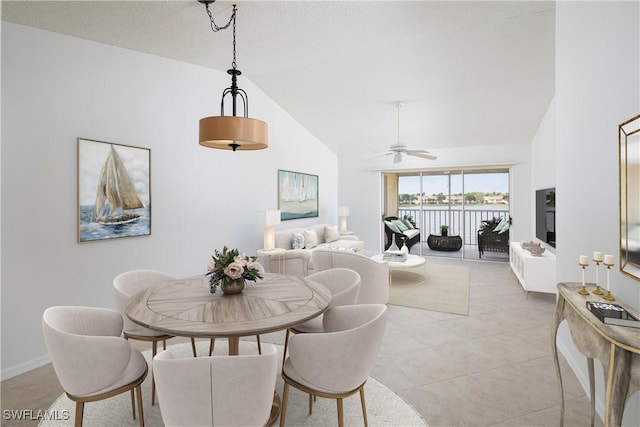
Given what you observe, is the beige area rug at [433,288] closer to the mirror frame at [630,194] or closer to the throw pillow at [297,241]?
the throw pillow at [297,241]

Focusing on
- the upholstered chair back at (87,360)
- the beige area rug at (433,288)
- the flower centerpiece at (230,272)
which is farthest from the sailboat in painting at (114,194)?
the beige area rug at (433,288)

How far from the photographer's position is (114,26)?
281 centimetres

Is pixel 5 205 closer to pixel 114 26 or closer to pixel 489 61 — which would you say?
pixel 114 26

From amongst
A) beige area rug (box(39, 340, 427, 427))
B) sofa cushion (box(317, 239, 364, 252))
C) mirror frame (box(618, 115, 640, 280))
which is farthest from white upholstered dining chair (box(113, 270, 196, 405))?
sofa cushion (box(317, 239, 364, 252))

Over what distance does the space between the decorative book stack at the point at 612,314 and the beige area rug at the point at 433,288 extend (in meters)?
2.43

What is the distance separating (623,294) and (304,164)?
561 centimetres

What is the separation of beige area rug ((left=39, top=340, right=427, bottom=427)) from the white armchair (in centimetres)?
144

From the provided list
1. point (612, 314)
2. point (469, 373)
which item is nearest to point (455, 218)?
point (469, 373)

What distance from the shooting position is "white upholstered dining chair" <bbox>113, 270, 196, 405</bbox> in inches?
86.8

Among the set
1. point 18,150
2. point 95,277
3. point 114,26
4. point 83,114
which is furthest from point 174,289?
point 114,26

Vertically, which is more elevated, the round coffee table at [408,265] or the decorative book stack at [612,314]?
the decorative book stack at [612,314]

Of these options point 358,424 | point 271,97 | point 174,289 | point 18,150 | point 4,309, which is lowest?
point 358,424

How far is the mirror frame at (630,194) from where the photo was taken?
5.04 ft

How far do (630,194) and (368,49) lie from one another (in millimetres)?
2999
